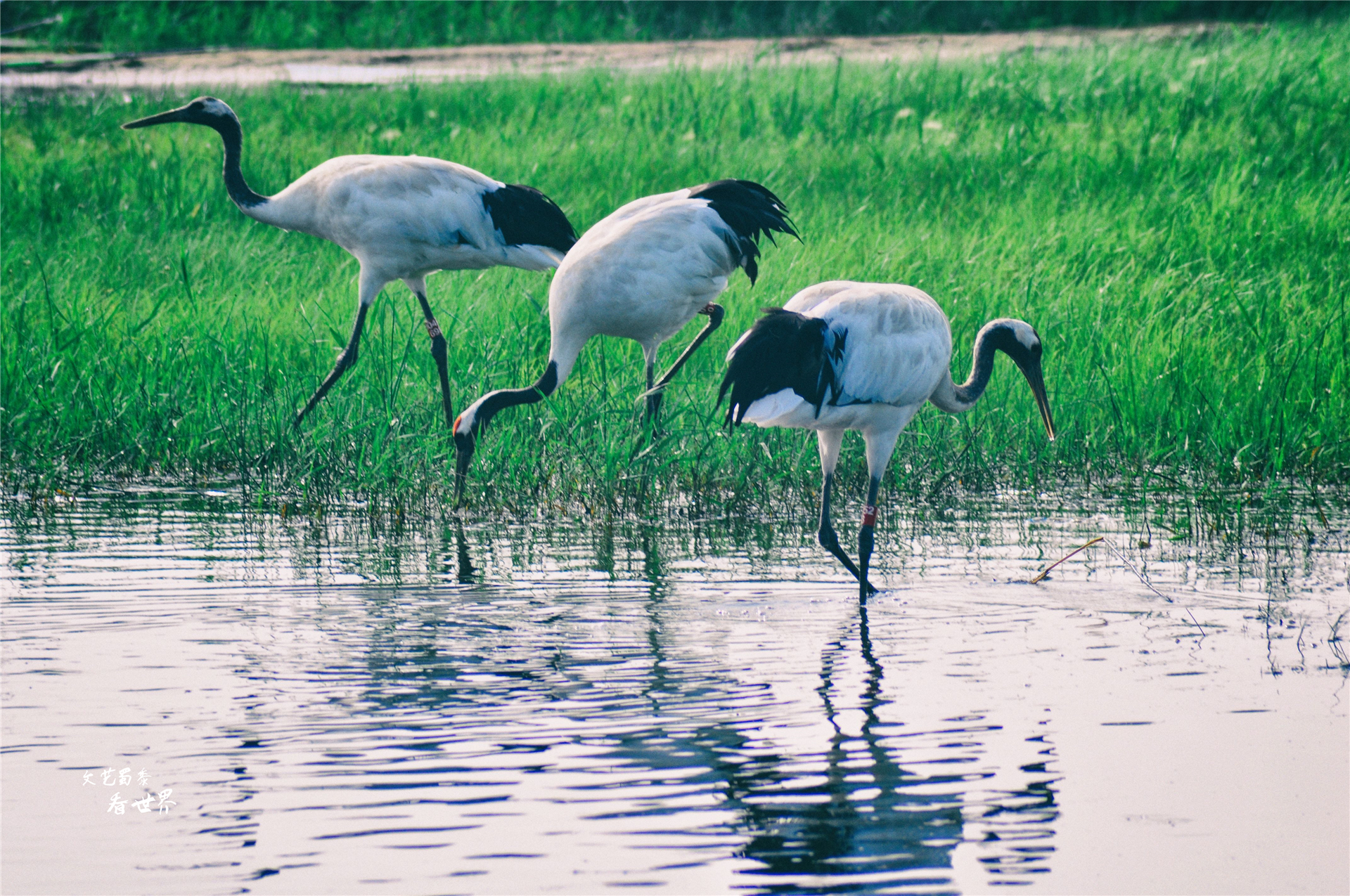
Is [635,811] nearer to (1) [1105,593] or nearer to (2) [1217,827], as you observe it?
(2) [1217,827]

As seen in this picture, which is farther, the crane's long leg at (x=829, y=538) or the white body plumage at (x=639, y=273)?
the white body plumage at (x=639, y=273)

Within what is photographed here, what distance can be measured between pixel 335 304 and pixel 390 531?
3.46 metres

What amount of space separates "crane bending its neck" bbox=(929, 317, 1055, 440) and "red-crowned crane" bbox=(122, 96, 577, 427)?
260 cm

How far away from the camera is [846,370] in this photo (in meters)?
5.63

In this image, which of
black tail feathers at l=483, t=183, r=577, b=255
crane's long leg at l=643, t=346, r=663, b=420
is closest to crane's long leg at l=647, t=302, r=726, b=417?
crane's long leg at l=643, t=346, r=663, b=420

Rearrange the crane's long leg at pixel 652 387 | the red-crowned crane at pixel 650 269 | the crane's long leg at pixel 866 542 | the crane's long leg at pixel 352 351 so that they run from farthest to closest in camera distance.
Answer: the crane's long leg at pixel 352 351 → the crane's long leg at pixel 652 387 → the red-crowned crane at pixel 650 269 → the crane's long leg at pixel 866 542

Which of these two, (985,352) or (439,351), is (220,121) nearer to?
(439,351)

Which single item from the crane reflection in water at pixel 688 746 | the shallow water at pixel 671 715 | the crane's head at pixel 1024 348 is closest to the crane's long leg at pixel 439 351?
the shallow water at pixel 671 715

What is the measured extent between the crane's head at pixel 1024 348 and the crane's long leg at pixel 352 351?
9.71ft

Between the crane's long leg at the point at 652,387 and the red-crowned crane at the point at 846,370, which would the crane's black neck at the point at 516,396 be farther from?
the red-crowned crane at the point at 846,370

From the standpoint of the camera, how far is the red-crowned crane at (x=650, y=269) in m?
7.12

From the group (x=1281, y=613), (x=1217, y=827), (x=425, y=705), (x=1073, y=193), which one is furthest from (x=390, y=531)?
(x=1073, y=193)

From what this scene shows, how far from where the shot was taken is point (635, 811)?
3447mm

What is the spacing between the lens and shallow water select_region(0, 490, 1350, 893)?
10.8ft
